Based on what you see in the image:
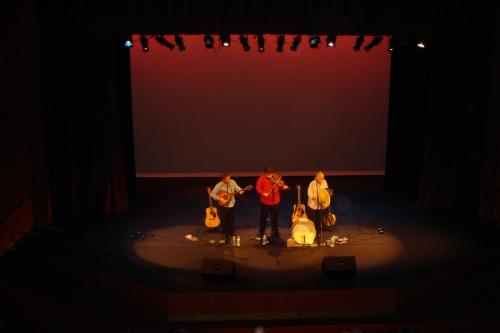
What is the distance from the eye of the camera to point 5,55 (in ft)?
31.1

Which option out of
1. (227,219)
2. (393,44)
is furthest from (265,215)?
(393,44)

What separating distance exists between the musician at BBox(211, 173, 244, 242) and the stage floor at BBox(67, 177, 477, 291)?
0.30m

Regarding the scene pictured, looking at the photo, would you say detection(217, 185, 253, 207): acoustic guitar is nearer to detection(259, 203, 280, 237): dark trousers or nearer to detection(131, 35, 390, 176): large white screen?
detection(259, 203, 280, 237): dark trousers


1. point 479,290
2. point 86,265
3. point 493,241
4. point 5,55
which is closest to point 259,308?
point 86,265

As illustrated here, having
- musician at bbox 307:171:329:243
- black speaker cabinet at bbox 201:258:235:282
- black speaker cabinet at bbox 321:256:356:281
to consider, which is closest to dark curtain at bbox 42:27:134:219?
black speaker cabinet at bbox 201:258:235:282

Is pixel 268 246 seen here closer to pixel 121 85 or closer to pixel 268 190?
pixel 268 190

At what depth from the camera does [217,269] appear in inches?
335

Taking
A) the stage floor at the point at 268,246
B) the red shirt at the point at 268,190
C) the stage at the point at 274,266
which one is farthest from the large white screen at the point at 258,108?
the red shirt at the point at 268,190

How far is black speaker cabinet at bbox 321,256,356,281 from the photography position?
8.62 meters

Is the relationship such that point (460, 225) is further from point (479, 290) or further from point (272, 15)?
point (272, 15)

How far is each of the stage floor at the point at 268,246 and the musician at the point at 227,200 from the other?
1.00 ft

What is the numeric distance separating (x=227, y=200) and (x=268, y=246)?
3.25 feet

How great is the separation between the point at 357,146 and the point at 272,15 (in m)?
4.46

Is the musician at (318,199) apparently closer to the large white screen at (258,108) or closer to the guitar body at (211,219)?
the guitar body at (211,219)
